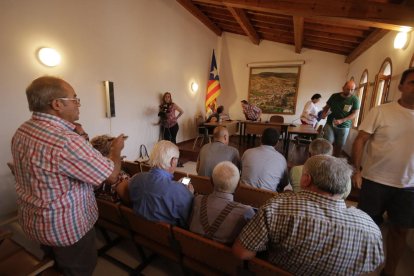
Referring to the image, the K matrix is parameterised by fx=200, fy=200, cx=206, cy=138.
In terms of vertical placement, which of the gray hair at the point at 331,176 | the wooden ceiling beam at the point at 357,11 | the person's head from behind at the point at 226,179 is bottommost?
the person's head from behind at the point at 226,179

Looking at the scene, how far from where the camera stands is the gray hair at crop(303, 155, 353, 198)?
31.1 inches

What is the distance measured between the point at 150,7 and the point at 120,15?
0.91 meters

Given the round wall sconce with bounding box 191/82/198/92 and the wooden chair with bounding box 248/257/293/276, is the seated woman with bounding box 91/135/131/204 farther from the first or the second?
the round wall sconce with bounding box 191/82/198/92

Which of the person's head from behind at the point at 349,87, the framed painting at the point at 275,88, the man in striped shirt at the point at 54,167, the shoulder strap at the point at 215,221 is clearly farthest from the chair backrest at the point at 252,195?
the framed painting at the point at 275,88

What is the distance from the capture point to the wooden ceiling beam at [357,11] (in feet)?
8.61

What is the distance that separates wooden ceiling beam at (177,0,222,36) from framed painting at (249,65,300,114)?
182 cm

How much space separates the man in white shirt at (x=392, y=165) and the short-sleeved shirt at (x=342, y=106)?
1752 millimetres

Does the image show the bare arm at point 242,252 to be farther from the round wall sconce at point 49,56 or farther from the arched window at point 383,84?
the arched window at point 383,84

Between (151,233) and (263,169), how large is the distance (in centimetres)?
102

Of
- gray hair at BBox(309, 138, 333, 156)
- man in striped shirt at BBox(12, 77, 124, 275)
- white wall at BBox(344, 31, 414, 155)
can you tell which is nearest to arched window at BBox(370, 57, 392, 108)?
white wall at BBox(344, 31, 414, 155)

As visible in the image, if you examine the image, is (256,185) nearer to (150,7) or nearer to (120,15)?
(120,15)

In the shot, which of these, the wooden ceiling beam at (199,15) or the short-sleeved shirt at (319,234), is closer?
the short-sleeved shirt at (319,234)

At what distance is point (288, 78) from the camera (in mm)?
6844

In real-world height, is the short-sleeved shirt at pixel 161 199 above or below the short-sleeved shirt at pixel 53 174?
below
